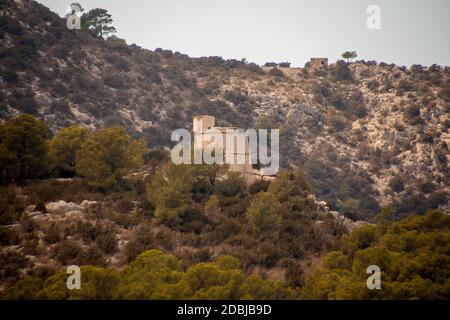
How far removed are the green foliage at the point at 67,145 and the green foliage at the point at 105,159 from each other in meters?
2.72

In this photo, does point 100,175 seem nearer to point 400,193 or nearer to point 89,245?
point 89,245

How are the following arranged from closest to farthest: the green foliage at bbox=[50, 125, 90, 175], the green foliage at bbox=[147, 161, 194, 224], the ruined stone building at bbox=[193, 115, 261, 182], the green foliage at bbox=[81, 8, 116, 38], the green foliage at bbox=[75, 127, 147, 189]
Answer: the green foliage at bbox=[147, 161, 194, 224] < the green foliage at bbox=[75, 127, 147, 189] < the green foliage at bbox=[50, 125, 90, 175] < the ruined stone building at bbox=[193, 115, 261, 182] < the green foliage at bbox=[81, 8, 116, 38]

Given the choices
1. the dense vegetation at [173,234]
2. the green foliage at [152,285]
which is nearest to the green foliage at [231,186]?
the dense vegetation at [173,234]

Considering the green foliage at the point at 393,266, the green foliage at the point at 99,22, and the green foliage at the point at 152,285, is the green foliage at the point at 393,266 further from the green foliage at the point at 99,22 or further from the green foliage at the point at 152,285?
the green foliage at the point at 99,22

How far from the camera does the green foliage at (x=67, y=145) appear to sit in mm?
36812

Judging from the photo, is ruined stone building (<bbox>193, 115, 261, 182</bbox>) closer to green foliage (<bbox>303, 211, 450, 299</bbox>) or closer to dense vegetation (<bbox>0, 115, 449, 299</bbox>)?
dense vegetation (<bbox>0, 115, 449, 299</bbox>)

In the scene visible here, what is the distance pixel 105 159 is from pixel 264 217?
1162 cm

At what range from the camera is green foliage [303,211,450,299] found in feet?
61.5

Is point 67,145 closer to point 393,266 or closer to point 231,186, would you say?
point 231,186

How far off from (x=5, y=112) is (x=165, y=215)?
87.3 feet

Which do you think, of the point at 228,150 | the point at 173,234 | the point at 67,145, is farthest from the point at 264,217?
the point at 67,145

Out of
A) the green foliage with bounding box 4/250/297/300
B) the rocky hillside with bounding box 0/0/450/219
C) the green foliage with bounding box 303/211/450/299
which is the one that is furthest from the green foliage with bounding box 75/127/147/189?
the rocky hillside with bounding box 0/0/450/219

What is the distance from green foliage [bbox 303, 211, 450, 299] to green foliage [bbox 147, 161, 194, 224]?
35.1 ft
